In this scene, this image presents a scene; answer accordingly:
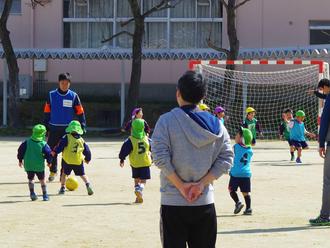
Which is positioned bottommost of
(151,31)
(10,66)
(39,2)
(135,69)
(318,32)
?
(135,69)

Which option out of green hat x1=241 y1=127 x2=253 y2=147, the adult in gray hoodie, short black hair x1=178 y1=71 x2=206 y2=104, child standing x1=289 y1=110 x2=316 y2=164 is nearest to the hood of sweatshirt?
the adult in gray hoodie

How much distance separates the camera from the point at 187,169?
604cm

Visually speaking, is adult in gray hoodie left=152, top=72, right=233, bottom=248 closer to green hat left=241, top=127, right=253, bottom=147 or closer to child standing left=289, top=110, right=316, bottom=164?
green hat left=241, top=127, right=253, bottom=147

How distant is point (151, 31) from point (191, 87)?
35.1m

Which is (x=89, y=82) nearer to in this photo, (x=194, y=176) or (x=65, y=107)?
(x=65, y=107)

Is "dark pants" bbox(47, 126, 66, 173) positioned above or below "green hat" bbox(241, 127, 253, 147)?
below

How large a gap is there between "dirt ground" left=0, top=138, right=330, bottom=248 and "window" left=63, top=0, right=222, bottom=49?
22.9 m

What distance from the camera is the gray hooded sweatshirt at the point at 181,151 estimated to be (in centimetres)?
600

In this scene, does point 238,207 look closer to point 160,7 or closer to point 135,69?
point 135,69

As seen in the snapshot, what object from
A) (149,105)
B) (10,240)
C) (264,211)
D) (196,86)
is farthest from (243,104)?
(196,86)

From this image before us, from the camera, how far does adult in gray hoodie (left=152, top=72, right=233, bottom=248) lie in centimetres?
597

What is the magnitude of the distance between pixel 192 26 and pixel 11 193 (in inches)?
1087

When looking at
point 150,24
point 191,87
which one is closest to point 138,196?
point 191,87

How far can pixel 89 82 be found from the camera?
135 feet
